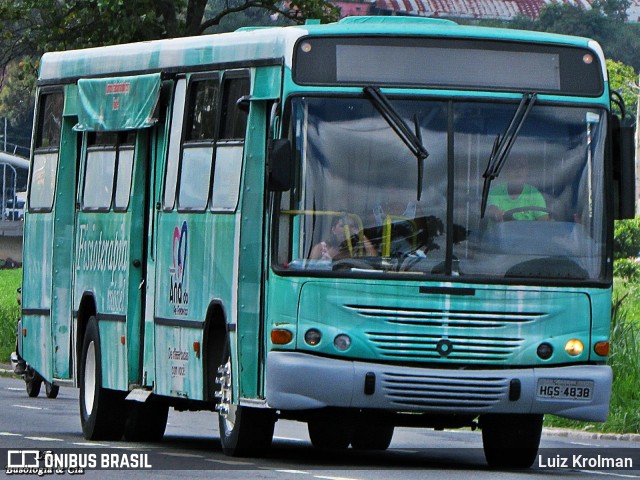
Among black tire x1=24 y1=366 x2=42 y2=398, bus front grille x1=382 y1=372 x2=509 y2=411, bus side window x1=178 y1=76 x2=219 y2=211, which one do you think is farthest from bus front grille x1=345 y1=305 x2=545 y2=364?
black tire x1=24 y1=366 x2=42 y2=398

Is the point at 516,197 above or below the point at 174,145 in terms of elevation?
below

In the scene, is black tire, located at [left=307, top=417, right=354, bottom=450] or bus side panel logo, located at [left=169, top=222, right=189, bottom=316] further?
black tire, located at [left=307, top=417, right=354, bottom=450]

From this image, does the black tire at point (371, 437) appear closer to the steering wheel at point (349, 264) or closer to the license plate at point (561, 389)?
the license plate at point (561, 389)

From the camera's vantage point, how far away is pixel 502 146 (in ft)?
45.0

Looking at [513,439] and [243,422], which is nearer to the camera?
[243,422]

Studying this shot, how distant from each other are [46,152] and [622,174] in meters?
6.86

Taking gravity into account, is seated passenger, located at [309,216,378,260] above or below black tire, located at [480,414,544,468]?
above

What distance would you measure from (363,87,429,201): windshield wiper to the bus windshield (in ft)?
0.08

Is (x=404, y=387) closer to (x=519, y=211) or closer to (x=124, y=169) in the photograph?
(x=519, y=211)

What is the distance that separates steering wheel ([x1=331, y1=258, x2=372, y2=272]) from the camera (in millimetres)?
13555

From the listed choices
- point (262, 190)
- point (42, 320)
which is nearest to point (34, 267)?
point (42, 320)

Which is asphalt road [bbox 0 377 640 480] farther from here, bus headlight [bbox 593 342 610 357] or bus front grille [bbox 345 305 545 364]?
bus headlight [bbox 593 342 610 357]

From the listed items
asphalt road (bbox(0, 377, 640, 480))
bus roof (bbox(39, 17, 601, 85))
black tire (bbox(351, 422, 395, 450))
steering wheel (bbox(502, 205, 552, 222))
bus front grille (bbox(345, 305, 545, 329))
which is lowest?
asphalt road (bbox(0, 377, 640, 480))

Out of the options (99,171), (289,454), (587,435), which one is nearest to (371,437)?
(289,454)
